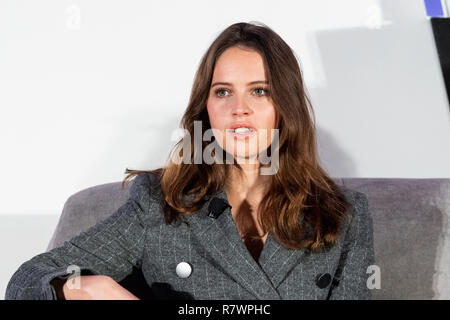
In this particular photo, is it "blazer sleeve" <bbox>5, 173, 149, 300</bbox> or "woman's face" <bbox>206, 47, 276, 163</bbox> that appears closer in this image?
"blazer sleeve" <bbox>5, 173, 149, 300</bbox>

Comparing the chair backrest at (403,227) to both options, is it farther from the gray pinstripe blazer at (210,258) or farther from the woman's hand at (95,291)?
the woman's hand at (95,291)

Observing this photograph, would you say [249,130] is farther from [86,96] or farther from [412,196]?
[86,96]

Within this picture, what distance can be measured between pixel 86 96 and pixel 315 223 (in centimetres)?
104

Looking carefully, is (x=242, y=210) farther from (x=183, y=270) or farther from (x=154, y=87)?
(x=154, y=87)

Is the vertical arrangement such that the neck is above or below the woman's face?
below

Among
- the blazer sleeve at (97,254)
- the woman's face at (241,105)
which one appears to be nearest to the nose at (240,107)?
the woman's face at (241,105)

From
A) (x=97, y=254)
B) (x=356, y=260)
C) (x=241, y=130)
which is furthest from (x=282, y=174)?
(x=97, y=254)

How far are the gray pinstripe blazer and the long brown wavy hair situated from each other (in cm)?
4

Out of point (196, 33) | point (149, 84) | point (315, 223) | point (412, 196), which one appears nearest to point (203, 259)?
point (315, 223)

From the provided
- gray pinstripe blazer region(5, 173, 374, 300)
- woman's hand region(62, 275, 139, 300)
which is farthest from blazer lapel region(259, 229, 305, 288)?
woman's hand region(62, 275, 139, 300)

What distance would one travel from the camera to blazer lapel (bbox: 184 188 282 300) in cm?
141

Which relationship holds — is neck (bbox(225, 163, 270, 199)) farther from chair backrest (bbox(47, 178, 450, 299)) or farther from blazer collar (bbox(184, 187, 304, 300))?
chair backrest (bbox(47, 178, 450, 299))
